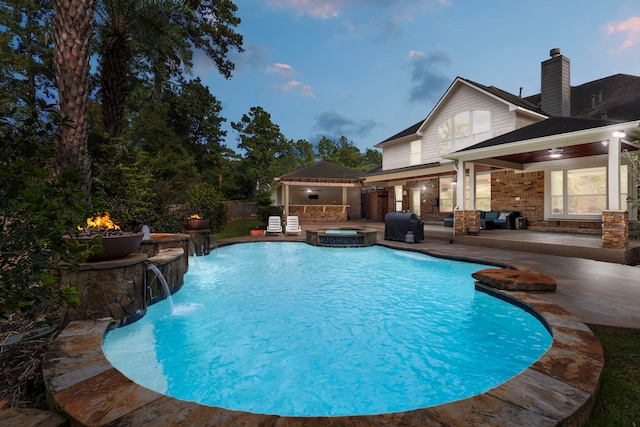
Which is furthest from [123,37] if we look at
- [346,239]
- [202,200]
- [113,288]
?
[346,239]

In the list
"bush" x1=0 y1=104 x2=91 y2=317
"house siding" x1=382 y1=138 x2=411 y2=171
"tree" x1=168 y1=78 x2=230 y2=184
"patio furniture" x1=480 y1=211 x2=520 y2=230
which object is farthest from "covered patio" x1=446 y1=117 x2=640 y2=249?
"tree" x1=168 y1=78 x2=230 y2=184

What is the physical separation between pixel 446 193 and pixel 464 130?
149 inches

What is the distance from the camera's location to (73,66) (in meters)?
Answer: 5.89

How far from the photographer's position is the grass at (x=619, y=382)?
1982 millimetres

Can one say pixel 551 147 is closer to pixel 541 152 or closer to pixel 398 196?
pixel 541 152

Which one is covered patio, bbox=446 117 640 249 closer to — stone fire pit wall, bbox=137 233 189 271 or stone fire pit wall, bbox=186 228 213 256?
stone fire pit wall, bbox=186 228 213 256

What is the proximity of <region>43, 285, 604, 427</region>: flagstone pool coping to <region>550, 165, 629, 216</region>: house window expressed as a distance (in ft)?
40.1

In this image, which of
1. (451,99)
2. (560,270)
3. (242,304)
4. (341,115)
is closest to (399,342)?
(242,304)

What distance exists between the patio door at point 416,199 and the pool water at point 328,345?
41.5ft

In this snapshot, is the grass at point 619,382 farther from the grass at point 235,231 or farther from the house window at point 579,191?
the grass at point 235,231

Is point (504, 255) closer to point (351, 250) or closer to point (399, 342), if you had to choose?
point (351, 250)

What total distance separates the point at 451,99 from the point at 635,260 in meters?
10.6

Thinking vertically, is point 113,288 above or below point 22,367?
above

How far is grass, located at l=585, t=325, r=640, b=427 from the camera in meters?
1.98
